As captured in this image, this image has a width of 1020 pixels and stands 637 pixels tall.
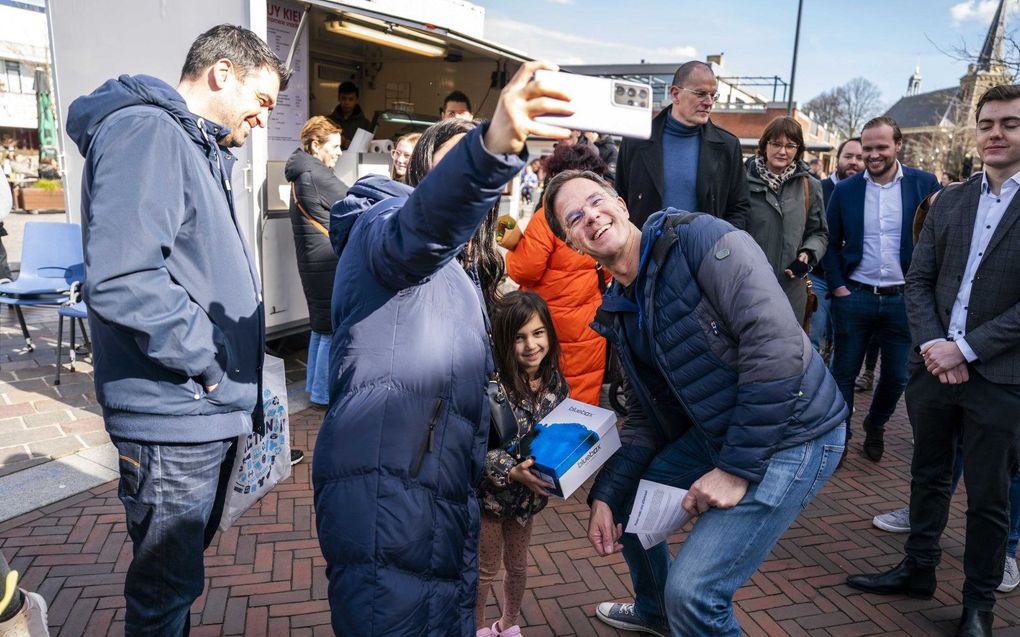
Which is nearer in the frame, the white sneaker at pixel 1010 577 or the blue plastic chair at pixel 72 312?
the white sneaker at pixel 1010 577

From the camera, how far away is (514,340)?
8.69 ft

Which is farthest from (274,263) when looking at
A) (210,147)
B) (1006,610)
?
(1006,610)

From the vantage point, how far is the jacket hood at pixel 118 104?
186 centimetres

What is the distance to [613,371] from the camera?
4035 mm

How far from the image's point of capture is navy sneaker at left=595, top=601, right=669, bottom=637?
2775 millimetres

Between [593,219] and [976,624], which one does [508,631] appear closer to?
[593,219]

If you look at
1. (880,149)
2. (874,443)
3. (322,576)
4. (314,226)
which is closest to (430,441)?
(322,576)

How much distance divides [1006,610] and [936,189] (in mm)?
2494

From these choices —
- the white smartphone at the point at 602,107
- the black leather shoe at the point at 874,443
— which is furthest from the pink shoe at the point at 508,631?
the black leather shoe at the point at 874,443

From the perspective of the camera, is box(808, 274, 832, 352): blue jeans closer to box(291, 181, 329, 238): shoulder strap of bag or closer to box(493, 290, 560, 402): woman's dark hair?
box(493, 290, 560, 402): woman's dark hair

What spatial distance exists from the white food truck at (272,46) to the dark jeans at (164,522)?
295 centimetres

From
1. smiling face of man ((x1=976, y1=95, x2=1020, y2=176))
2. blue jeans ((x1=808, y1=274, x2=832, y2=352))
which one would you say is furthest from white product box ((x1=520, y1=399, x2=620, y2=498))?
blue jeans ((x1=808, y1=274, x2=832, y2=352))

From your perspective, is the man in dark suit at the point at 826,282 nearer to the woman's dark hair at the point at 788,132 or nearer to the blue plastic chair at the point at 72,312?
the woman's dark hair at the point at 788,132

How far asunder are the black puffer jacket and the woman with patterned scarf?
277 cm
